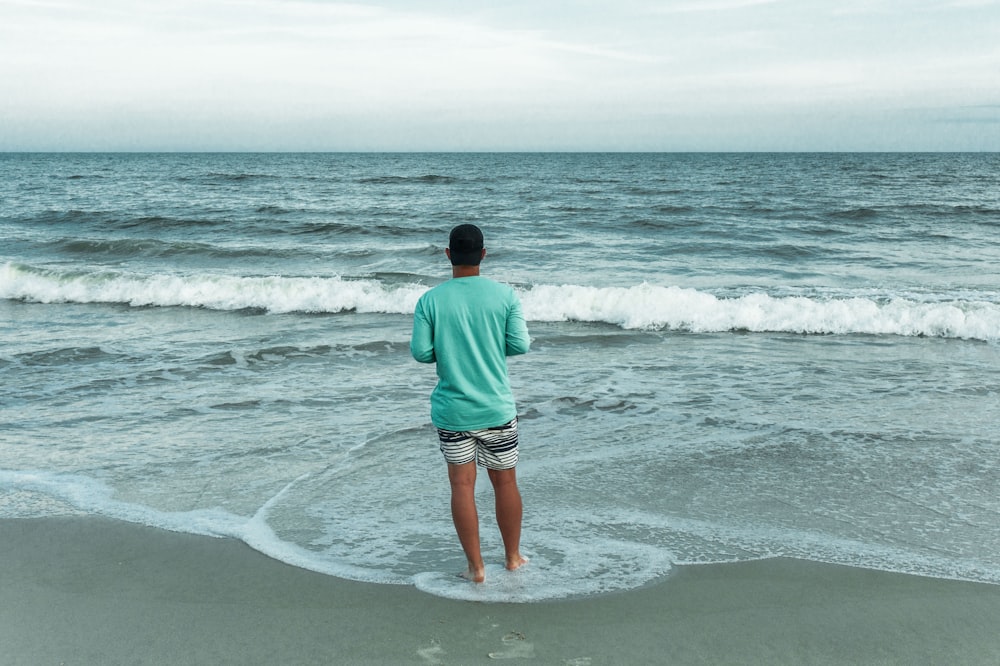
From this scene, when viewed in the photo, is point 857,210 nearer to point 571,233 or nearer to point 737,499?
point 571,233

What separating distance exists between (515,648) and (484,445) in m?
0.90

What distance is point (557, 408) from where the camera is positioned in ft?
23.5

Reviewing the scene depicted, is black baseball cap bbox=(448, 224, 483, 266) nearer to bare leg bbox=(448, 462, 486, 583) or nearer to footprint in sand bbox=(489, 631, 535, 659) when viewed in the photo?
bare leg bbox=(448, 462, 486, 583)

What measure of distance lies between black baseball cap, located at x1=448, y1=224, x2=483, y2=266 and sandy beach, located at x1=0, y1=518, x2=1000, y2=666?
157 centimetres

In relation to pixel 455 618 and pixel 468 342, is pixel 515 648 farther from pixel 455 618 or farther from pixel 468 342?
pixel 468 342

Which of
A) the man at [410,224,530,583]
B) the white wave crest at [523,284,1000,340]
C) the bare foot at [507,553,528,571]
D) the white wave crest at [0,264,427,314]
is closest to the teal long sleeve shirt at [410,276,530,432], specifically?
the man at [410,224,530,583]

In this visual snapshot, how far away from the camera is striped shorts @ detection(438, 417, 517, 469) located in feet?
12.1

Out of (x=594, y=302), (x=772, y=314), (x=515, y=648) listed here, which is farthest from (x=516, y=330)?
(x=594, y=302)

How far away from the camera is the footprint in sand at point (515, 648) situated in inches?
127

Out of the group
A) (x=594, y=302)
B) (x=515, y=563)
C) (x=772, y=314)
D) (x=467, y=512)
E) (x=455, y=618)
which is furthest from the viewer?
(x=594, y=302)

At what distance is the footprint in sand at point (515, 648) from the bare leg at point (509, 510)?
0.61 meters

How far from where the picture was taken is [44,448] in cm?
606

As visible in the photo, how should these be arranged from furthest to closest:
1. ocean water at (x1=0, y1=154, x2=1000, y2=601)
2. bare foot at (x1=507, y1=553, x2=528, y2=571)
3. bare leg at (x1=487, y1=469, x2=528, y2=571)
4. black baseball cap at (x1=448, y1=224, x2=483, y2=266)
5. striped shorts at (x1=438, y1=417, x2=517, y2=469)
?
ocean water at (x1=0, y1=154, x2=1000, y2=601), bare foot at (x1=507, y1=553, x2=528, y2=571), bare leg at (x1=487, y1=469, x2=528, y2=571), striped shorts at (x1=438, y1=417, x2=517, y2=469), black baseball cap at (x1=448, y1=224, x2=483, y2=266)

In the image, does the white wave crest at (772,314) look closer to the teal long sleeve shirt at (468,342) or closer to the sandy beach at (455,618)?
the sandy beach at (455,618)
